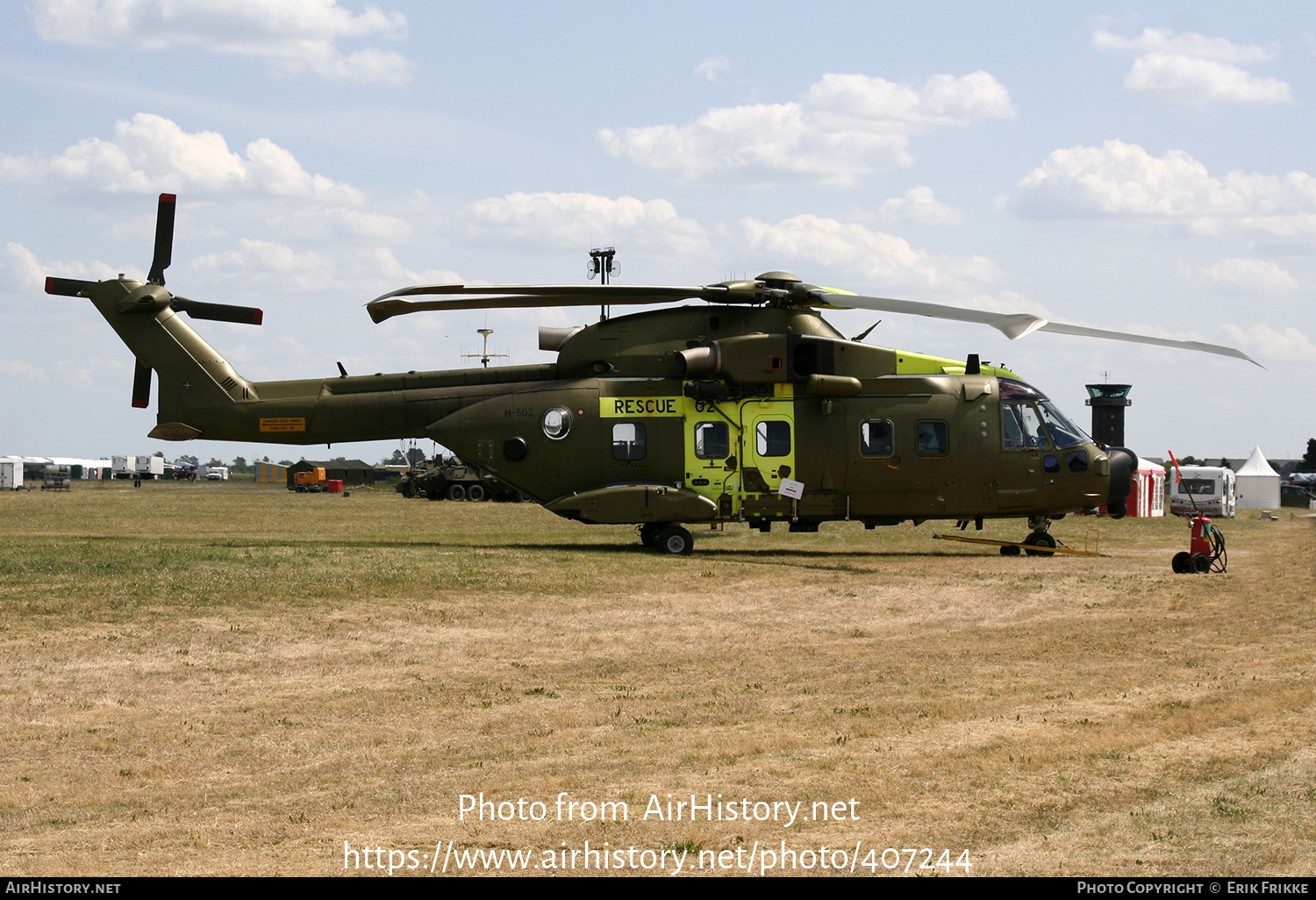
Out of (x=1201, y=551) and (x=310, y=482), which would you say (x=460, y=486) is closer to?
(x=310, y=482)

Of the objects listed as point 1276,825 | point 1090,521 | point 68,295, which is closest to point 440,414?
point 68,295

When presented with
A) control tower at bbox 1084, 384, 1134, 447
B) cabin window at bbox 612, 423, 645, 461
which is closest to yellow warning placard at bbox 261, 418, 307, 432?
cabin window at bbox 612, 423, 645, 461

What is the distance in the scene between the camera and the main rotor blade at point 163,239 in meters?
19.9

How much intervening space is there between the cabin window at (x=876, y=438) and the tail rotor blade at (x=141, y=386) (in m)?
12.5

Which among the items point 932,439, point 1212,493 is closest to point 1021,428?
point 932,439

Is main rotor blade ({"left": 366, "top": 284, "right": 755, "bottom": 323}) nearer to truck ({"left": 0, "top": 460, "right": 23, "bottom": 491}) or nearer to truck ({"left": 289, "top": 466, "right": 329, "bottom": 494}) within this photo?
truck ({"left": 289, "top": 466, "right": 329, "bottom": 494})

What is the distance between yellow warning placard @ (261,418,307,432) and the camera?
20219 mm

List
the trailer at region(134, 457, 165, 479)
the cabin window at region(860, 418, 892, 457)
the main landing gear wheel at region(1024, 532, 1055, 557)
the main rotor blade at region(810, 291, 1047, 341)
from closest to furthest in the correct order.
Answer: the main rotor blade at region(810, 291, 1047, 341) < the cabin window at region(860, 418, 892, 457) < the main landing gear wheel at region(1024, 532, 1055, 557) < the trailer at region(134, 457, 165, 479)

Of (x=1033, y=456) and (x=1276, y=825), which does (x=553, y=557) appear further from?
(x=1276, y=825)

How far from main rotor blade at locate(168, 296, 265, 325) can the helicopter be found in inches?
12.9

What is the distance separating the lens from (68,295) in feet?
65.2

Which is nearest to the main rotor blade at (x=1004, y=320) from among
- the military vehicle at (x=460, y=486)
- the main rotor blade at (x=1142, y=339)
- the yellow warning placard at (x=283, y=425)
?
the main rotor blade at (x=1142, y=339)

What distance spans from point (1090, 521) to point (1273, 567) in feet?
47.7

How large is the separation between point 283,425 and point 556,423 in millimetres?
4811
